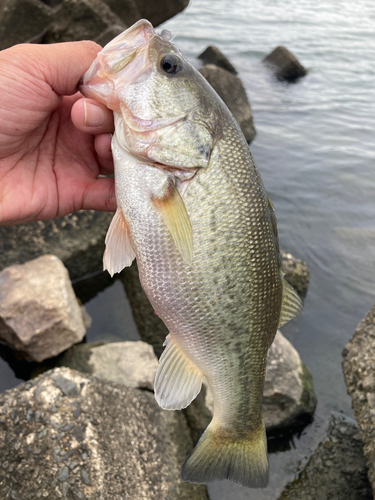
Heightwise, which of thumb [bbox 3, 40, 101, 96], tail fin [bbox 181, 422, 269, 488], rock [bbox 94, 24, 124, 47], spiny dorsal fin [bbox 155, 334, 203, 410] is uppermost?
thumb [bbox 3, 40, 101, 96]

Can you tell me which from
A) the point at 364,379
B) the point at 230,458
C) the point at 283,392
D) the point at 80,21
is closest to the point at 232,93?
the point at 80,21

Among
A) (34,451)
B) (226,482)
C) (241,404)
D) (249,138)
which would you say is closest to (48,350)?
(34,451)

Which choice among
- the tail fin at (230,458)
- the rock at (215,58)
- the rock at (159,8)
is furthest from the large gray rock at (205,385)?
the rock at (215,58)

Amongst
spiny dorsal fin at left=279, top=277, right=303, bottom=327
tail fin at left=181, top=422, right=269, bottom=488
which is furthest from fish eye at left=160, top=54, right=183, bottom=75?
tail fin at left=181, top=422, right=269, bottom=488

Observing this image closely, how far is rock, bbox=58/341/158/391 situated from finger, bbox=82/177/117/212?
5.44ft

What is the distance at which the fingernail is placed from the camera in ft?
7.06

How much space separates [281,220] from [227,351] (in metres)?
5.41

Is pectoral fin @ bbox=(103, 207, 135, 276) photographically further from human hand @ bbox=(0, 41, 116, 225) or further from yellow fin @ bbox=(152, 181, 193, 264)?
human hand @ bbox=(0, 41, 116, 225)

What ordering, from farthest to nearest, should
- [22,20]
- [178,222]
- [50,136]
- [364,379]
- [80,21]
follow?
1. [22,20]
2. [80,21]
3. [364,379]
4. [50,136]
5. [178,222]

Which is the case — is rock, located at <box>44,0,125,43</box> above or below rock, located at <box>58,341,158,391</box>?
above

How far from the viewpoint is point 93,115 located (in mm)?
2166

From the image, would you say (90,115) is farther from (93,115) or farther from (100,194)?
(100,194)

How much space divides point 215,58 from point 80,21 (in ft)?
22.6

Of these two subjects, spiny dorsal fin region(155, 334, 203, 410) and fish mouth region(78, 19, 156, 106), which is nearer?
fish mouth region(78, 19, 156, 106)
